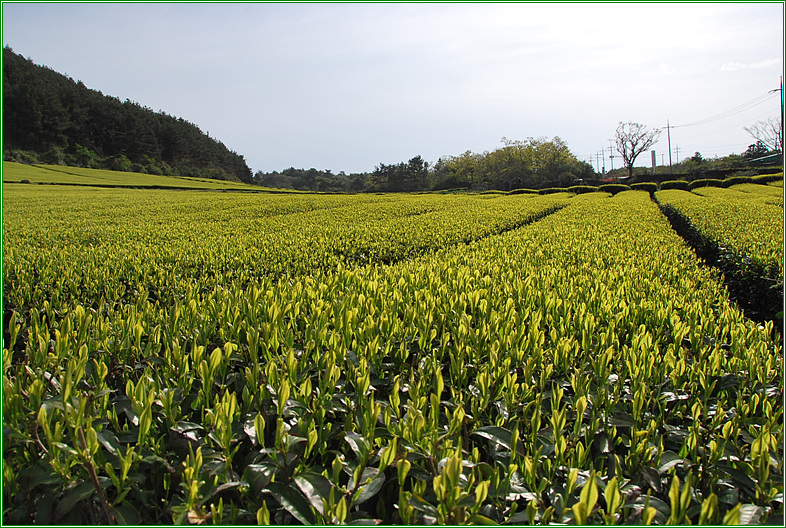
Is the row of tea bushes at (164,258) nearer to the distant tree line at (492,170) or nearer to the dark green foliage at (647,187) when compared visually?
the dark green foliage at (647,187)

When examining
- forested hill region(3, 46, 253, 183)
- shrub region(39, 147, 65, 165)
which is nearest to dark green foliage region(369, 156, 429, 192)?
forested hill region(3, 46, 253, 183)

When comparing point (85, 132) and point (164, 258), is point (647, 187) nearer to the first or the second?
point (164, 258)

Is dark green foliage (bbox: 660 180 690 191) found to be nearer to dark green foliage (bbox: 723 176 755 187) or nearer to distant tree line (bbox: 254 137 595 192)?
dark green foliage (bbox: 723 176 755 187)

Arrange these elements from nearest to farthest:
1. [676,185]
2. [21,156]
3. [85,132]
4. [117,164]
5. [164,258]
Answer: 1. [164,258]
2. [676,185]
3. [21,156]
4. [117,164]
5. [85,132]

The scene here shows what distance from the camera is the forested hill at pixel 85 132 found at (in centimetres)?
4681

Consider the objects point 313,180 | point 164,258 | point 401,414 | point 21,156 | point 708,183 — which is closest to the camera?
point 401,414

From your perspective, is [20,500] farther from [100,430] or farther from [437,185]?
[437,185]

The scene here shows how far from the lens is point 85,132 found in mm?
55469

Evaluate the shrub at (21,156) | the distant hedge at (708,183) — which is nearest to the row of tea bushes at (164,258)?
the distant hedge at (708,183)

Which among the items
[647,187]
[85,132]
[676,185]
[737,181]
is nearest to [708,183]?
[737,181]

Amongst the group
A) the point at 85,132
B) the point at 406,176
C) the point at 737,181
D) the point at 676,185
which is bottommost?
the point at 737,181

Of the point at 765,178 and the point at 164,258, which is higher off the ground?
the point at 765,178

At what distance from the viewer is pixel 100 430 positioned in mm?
1201

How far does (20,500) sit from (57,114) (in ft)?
210
